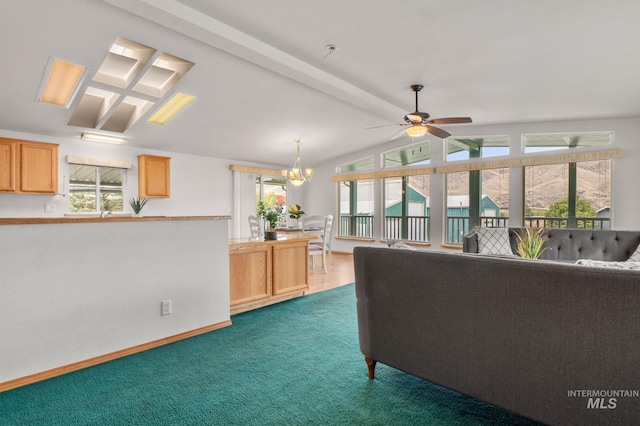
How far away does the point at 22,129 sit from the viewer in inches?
185

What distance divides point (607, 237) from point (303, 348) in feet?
12.7

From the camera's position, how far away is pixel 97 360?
2.46m

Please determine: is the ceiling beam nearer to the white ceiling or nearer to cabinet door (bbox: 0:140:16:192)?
the white ceiling

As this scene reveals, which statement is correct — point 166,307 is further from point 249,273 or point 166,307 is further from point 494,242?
point 494,242

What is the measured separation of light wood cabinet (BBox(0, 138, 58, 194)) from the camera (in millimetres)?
4445

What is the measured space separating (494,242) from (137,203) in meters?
5.58

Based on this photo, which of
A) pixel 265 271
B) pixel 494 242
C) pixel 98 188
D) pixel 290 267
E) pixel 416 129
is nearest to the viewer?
pixel 265 271

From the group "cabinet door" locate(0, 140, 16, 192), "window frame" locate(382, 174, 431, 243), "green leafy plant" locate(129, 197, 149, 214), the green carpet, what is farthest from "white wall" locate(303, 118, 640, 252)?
"cabinet door" locate(0, 140, 16, 192)

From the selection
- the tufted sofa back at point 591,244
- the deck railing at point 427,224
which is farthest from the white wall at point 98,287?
the deck railing at point 427,224

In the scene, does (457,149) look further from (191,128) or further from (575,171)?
(191,128)

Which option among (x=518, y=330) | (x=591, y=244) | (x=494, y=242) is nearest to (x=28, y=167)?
(x=518, y=330)

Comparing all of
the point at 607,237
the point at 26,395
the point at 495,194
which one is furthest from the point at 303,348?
the point at 495,194

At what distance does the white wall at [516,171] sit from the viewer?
5254 mm

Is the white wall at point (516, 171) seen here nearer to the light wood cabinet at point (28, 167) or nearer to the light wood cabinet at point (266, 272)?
the light wood cabinet at point (266, 272)
